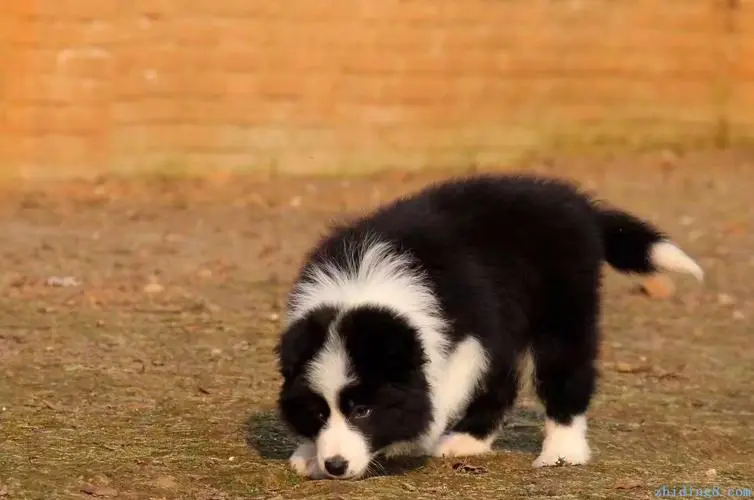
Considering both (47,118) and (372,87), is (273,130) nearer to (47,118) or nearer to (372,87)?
(372,87)

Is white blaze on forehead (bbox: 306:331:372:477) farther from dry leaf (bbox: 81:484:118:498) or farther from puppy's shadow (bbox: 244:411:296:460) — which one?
dry leaf (bbox: 81:484:118:498)

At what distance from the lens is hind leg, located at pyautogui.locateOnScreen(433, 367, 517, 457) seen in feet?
18.0

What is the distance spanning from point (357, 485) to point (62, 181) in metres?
7.65

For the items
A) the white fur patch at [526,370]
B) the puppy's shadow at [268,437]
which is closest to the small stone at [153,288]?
the puppy's shadow at [268,437]

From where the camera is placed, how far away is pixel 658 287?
360 inches

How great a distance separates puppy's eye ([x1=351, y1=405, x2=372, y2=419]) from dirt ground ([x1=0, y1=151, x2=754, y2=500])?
0.24m

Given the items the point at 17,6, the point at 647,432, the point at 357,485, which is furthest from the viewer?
the point at 17,6

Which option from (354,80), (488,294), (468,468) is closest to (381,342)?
(488,294)

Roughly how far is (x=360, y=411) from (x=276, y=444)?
32.3 inches

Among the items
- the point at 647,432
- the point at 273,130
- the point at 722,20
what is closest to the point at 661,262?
the point at 647,432

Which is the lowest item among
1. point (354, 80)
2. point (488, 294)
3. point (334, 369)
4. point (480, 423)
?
point (480, 423)

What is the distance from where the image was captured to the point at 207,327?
761 centimetres

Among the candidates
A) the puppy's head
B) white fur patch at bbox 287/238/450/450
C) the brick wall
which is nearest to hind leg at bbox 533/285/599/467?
white fur patch at bbox 287/238/450/450

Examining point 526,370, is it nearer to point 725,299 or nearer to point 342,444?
point 342,444
